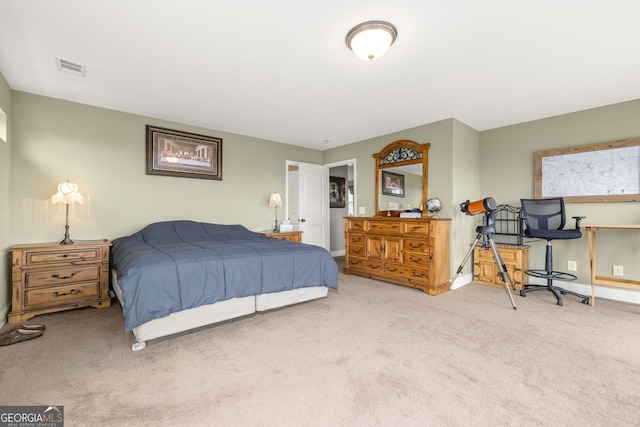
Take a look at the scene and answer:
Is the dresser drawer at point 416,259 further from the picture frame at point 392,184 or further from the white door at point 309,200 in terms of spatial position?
the white door at point 309,200

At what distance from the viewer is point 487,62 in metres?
2.50

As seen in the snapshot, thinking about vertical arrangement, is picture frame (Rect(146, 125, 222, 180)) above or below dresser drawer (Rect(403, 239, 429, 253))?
above

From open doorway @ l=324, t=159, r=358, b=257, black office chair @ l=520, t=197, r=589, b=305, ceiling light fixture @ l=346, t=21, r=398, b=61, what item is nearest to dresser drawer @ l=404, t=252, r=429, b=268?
black office chair @ l=520, t=197, r=589, b=305

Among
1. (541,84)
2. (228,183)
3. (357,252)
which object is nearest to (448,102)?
(541,84)

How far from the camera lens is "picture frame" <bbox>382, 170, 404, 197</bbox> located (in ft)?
14.9

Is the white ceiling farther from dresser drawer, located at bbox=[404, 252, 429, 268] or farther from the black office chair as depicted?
dresser drawer, located at bbox=[404, 252, 429, 268]

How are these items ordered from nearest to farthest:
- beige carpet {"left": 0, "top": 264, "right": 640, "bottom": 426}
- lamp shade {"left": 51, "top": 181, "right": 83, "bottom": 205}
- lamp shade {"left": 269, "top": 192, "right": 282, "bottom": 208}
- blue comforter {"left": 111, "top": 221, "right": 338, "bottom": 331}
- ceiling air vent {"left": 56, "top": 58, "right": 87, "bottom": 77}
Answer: beige carpet {"left": 0, "top": 264, "right": 640, "bottom": 426}
blue comforter {"left": 111, "top": 221, "right": 338, "bottom": 331}
ceiling air vent {"left": 56, "top": 58, "right": 87, "bottom": 77}
lamp shade {"left": 51, "top": 181, "right": 83, "bottom": 205}
lamp shade {"left": 269, "top": 192, "right": 282, "bottom": 208}

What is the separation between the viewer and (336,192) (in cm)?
695

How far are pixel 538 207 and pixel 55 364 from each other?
493 cm

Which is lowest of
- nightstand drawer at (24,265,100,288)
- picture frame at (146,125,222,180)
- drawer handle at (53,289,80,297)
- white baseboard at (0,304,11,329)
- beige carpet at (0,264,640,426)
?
beige carpet at (0,264,640,426)

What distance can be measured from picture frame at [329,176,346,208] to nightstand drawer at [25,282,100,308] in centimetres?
470

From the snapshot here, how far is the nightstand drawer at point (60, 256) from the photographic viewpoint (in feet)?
9.14

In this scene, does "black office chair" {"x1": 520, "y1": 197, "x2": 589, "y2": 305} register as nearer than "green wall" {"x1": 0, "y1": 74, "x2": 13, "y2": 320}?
No

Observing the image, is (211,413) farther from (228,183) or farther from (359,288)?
(228,183)
